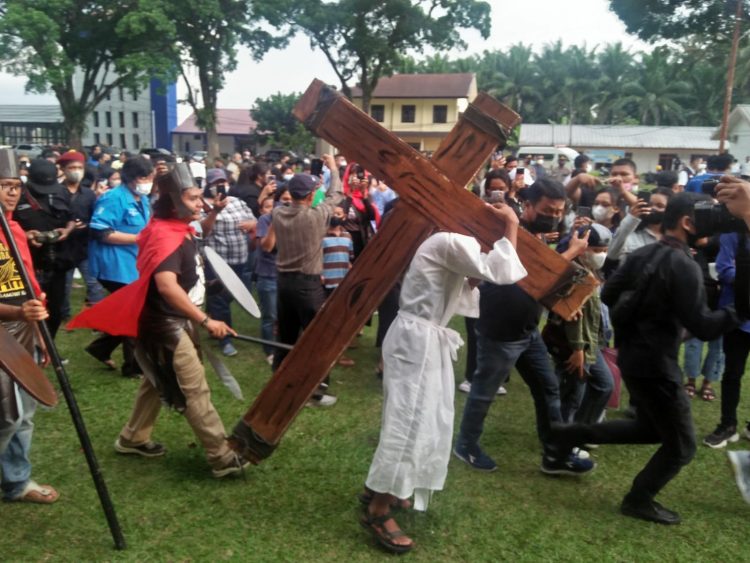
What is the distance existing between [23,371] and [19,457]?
1.11m

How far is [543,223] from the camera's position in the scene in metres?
4.07

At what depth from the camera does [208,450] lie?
3949mm

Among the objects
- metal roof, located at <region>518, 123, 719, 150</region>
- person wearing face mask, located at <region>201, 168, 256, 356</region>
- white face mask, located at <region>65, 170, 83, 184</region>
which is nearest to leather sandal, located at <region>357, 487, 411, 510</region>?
person wearing face mask, located at <region>201, 168, 256, 356</region>

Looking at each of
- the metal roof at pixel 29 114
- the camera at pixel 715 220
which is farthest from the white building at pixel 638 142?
the camera at pixel 715 220

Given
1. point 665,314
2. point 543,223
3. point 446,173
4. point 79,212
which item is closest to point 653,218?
point 543,223

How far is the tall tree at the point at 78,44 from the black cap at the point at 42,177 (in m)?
27.0

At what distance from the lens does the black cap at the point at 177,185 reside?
376cm

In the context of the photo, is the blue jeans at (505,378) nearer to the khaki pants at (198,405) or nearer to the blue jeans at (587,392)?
the blue jeans at (587,392)

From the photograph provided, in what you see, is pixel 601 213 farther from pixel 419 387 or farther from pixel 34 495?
pixel 34 495

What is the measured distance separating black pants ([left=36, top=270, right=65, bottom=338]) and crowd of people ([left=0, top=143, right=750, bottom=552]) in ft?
0.05

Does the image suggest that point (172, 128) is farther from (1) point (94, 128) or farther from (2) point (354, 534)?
(2) point (354, 534)

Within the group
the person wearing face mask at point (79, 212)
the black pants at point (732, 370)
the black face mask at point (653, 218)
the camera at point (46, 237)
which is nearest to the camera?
the black pants at point (732, 370)

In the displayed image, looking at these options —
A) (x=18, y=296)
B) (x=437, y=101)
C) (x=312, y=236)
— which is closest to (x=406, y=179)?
(x=18, y=296)

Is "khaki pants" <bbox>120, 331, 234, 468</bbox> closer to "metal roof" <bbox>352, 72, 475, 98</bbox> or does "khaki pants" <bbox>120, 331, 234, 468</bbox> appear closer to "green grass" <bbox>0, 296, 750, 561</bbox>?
"green grass" <bbox>0, 296, 750, 561</bbox>
